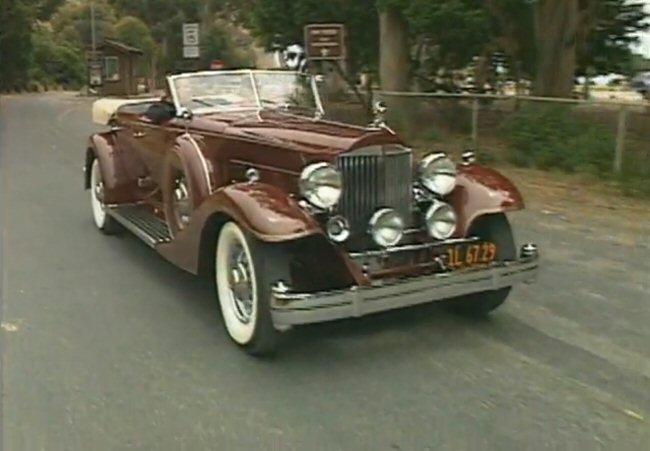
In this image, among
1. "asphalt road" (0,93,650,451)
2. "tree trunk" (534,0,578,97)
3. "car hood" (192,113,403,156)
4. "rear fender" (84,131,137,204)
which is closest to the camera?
"asphalt road" (0,93,650,451)

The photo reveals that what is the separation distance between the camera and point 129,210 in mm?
7379

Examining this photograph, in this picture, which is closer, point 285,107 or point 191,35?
point 285,107

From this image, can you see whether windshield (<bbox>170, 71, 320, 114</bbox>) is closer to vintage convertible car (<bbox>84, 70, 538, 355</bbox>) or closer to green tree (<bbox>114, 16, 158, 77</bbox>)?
vintage convertible car (<bbox>84, 70, 538, 355</bbox>)

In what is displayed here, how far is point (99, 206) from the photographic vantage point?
26.5ft

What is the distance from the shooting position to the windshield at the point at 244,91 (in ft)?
20.9

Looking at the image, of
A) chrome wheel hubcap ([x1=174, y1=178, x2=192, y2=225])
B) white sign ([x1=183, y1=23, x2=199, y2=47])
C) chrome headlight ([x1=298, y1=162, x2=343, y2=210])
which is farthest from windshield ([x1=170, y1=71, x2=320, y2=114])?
white sign ([x1=183, y1=23, x2=199, y2=47])

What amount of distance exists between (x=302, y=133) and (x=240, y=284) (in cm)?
114

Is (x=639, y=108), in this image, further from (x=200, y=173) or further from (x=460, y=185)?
(x=200, y=173)

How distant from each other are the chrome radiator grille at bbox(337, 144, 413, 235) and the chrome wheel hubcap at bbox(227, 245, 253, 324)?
0.70 m

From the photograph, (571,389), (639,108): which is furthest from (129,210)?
(639,108)

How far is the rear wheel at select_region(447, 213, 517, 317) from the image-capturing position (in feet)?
16.7

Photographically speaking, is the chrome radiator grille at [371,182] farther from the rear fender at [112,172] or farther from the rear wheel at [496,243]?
the rear fender at [112,172]

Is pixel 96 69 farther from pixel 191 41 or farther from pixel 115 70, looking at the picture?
pixel 191 41

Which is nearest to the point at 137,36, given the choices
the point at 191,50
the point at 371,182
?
the point at 191,50
